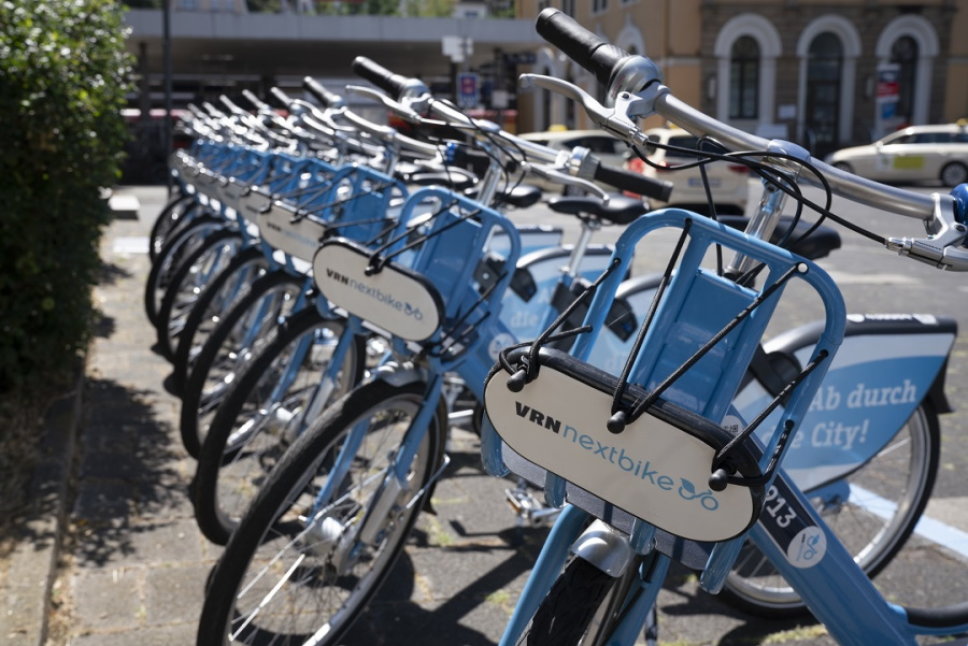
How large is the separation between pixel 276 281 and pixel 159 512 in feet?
2.93

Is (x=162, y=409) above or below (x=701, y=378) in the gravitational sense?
below

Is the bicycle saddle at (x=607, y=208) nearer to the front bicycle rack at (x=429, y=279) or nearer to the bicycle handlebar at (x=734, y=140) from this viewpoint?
the front bicycle rack at (x=429, y=279)

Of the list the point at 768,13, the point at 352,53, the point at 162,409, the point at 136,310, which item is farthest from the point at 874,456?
the point at 352,53

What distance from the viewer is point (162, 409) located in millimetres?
4766

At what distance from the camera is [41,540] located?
3162mm

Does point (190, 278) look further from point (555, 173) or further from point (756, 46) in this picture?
point (756, 46)

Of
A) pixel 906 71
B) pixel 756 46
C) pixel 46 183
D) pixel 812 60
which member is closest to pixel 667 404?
pixel 46 183

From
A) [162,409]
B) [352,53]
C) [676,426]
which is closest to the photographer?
[676,426]

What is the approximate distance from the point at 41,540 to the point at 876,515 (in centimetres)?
252

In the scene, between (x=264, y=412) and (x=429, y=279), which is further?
(x=264, y=412)

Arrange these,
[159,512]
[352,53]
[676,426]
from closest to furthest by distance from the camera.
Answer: [676,426] → [159,512] → [352,53]

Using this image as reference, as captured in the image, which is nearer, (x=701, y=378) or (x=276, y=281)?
(x=701, y=378)

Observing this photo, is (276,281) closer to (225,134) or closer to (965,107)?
(225,134)

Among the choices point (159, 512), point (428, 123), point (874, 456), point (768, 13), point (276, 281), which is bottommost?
point (159, 512)
